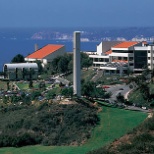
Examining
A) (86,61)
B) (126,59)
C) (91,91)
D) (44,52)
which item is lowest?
(91,91)

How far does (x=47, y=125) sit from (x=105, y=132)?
2827mm

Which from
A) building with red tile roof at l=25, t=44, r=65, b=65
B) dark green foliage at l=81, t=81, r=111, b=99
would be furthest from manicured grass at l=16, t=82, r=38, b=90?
building with red tile roof at l=25, t=44, r=65, b=65

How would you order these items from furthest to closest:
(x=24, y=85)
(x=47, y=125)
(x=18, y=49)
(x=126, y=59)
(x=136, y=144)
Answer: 1. (x=18, y=49)
2. (x=126, y=59)
3. (x=24, y=85)
4. (x=47, y=125)
5. (x=136, y=144)

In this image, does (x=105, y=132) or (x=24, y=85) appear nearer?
(x=105, y=132)

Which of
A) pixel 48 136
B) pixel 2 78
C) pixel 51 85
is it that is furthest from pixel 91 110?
pixel 2 78

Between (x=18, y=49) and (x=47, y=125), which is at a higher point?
(x=18, y=49)

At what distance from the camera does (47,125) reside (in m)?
28.9

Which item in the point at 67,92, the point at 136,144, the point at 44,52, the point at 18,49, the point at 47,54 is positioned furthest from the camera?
the point at 18,49

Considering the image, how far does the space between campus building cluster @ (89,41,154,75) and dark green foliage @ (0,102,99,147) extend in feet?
58.4

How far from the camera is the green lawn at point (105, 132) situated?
2562 cm

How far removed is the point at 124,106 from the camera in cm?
3384

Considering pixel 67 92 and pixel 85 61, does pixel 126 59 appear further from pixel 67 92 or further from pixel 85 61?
pixel 67 92

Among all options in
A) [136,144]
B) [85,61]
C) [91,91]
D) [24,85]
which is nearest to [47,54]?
[85,61]

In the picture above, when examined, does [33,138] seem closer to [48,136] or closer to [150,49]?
A: [48,136]
